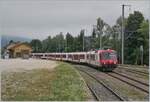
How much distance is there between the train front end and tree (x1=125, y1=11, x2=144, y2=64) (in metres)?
27.9

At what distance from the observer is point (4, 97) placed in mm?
15320

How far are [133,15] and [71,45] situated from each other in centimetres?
5755

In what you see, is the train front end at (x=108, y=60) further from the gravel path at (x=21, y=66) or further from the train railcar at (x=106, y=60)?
the gravel path at (x=21, y=66)

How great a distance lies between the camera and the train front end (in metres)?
40.6

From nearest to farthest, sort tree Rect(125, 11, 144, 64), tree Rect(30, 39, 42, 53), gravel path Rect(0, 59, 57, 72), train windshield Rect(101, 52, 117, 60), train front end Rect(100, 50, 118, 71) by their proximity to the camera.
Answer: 1. gravel path Rect(0, 59, 57, 72)
2. train front end Rect(100, 50, 118, 71)
3. train windshield Rect(101, 52, 117, 60)
4. tree Rect(125, 11, 144, 64)
5. tree Rect(30, 39, 42, 53)

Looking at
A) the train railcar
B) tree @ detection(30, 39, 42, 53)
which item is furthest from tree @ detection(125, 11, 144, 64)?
tree @ detection(30, 39, 42, 53)

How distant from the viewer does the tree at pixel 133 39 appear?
239 feet

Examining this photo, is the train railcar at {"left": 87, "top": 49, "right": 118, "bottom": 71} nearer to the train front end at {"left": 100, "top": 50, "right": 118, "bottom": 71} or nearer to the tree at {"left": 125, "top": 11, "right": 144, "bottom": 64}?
the train front end at {"left": 100, "top": 50, "right": 118, "bottom": 71}

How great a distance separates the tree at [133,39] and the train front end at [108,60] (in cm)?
2793

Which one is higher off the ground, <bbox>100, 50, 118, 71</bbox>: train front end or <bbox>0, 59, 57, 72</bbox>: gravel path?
<bbox>100, 50, 118, 71</bbox>: train front end

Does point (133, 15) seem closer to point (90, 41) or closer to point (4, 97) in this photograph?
point (90, 41)

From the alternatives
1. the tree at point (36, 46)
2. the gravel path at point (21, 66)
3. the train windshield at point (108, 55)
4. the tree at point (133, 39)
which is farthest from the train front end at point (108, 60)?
the tree at point (36, 46)

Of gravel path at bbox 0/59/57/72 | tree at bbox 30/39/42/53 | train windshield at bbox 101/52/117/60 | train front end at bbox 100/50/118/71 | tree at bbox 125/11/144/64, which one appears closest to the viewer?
gravel path at bbox 0/59/57/72

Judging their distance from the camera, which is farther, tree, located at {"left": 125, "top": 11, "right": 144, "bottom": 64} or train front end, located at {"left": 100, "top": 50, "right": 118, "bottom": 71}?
tree, located at {"left": 125, "top": 11, "right": 144, "bottom": 64}
